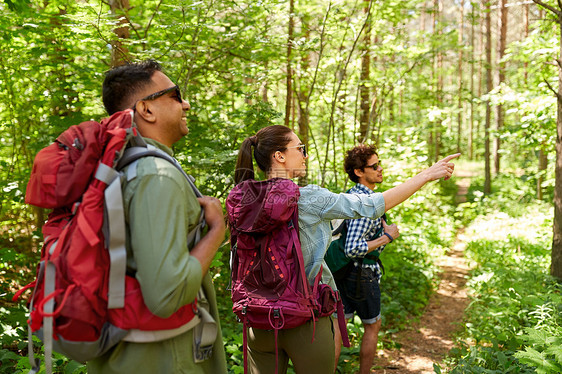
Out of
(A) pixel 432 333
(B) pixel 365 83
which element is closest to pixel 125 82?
(A) pixel 432 333

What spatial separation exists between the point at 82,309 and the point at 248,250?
4.17 ft

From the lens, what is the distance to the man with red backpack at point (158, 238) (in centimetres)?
138

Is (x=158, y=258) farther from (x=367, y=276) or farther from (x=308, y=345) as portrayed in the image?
(x=367, y=276)

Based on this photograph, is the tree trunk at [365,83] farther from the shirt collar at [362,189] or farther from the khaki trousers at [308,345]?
the khaki trousers at [308,345]

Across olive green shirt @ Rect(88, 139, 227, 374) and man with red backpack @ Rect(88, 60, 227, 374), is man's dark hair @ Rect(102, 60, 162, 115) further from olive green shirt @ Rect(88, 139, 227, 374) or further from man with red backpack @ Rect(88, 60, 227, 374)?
olive green shirt @ Rect(88, 139, 227, 374)

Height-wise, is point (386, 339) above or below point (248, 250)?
below

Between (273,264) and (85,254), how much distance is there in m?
1.25

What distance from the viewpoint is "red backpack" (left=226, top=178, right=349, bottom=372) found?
237cm

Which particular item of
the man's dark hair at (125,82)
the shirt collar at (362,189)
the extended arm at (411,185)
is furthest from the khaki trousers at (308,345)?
the shirt collar at (362,189)

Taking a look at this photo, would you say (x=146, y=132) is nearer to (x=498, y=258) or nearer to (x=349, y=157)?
(x=349, y=157)

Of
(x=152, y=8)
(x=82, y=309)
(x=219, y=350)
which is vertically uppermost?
(x=152, y=8)

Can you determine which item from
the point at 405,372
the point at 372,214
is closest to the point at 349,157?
the point at 372,214

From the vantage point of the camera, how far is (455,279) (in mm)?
8422

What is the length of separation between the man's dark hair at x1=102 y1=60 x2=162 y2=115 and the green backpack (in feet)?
8.20
